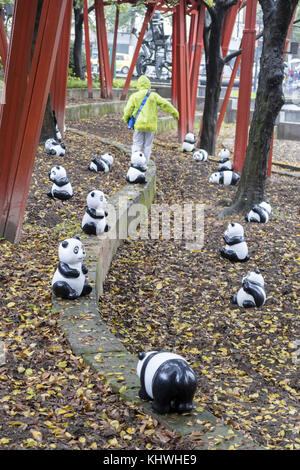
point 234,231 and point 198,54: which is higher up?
point 198,54

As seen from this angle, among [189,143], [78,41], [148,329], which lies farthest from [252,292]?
[78,41]

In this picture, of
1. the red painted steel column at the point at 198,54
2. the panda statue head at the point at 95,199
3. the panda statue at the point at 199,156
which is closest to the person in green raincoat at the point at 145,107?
the panda statue at the point at 199,156

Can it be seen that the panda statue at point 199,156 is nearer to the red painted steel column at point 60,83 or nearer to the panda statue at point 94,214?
the red painted steel column at point 60,83

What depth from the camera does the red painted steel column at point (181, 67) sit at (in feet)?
49.3

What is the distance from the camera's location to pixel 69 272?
4898 millimetres

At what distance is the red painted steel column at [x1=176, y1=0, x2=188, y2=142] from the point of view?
1502 centimetres

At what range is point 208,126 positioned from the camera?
14.2m

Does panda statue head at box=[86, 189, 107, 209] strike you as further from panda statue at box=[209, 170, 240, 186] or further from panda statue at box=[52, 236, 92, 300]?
panda statue at box=[209, 170, 240, 186]

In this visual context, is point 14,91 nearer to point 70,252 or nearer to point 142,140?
point 70,252

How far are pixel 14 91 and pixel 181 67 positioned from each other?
967 cm

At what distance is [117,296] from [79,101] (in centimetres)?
1297

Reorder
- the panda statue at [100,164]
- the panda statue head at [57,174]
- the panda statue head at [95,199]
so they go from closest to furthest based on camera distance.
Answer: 1. the panda statue head at [95,199]
2. the panda statue head at [57,174]
3. the panda statue at [100,164]

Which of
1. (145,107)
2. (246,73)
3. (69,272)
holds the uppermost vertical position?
(246,73)

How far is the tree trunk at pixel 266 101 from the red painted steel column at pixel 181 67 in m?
6.79
